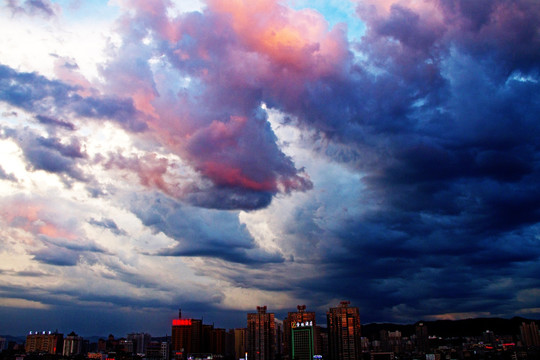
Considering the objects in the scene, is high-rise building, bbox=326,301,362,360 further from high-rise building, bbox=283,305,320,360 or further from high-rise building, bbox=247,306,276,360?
high-rise building, bbox=247,306,276,360

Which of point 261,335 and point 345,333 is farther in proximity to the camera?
point 261,335

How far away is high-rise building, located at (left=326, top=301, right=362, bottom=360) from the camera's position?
164 meters

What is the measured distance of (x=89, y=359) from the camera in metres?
198

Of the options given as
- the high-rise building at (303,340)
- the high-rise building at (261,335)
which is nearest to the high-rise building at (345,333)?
the high-rise building at (303,340)

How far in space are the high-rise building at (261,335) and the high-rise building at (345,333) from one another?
2568cm

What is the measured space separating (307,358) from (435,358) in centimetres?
6350

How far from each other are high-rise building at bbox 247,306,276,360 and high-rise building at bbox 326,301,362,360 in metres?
25.7

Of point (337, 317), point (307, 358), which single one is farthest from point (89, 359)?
point (337, 317)

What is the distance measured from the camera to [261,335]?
583 ft

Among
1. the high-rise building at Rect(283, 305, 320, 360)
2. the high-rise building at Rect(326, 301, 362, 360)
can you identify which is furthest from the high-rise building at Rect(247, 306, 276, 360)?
the high-rise building at Rect(326, 301, 362, 360)

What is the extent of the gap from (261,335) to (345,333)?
35.1m

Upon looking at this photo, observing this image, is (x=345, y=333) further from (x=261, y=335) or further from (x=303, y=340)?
(x=261, y=335)

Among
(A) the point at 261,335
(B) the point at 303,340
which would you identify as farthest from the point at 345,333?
(A) the point at 261,335

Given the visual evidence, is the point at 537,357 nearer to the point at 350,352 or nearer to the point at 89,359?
the point at 350,352
